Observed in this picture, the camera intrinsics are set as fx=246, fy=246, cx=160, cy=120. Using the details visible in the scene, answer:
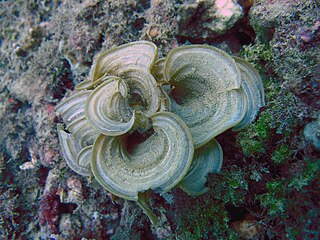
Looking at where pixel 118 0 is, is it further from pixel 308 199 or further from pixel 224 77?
pixel 308 199

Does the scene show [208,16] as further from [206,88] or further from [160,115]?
[160,115]

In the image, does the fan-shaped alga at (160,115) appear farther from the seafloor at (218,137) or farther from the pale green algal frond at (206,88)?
the seafloor at (218,137)

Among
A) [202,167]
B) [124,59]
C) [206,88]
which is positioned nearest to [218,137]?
[202,167]

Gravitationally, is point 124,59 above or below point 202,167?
above


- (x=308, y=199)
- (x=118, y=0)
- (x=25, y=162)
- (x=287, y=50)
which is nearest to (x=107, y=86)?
(x=118, y=0)

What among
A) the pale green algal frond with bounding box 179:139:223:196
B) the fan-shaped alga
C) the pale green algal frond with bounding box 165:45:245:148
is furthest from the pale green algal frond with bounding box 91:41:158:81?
the pale green algal frond with bounding box 179:139:223:196

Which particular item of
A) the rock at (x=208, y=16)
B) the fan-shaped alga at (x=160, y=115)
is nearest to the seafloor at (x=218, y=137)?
the rock at (x=208, y=16)
